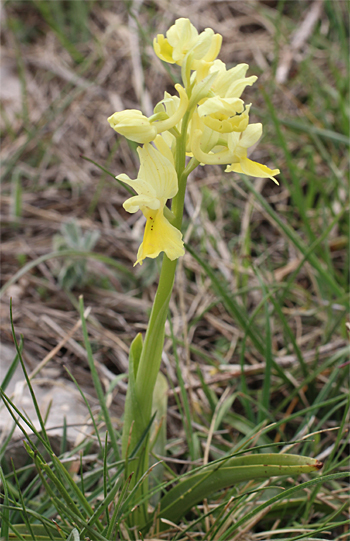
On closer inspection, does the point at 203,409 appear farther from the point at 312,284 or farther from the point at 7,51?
the point at 7,51

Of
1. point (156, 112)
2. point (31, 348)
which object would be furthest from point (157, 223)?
point (31, 348)

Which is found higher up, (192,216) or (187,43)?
(187,43)

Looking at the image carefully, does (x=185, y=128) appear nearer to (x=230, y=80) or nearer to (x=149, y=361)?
(x=230, y=80)

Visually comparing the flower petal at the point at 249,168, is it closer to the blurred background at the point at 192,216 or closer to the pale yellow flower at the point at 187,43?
the pale yellow flower at the point at 187,43

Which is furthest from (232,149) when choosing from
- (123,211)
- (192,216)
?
(123,211)

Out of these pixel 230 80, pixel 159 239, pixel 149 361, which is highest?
pixel 230 80

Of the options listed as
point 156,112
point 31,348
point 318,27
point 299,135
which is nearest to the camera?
point 156,112

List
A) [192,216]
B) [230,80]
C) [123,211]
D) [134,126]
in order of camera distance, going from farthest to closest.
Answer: [123,211]
[192,216]
[230,80]
[134,126]
